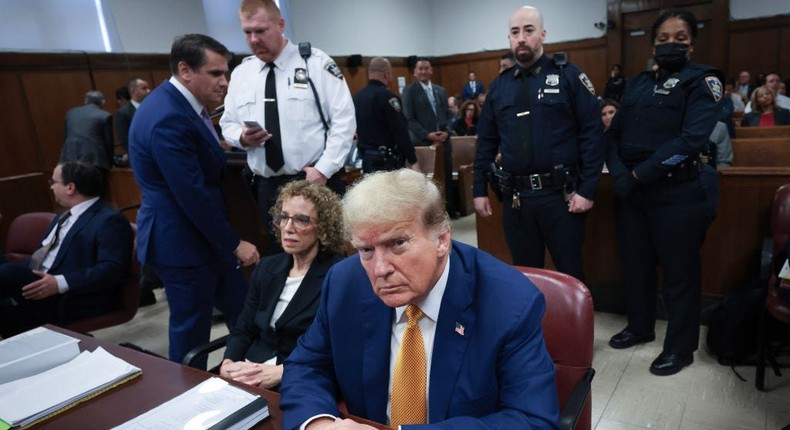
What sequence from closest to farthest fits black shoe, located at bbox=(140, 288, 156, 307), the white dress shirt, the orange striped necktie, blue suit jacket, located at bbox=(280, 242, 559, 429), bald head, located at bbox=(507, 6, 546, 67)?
blue suit jacket, located at bbox=(280, 242, 559, 429) → the orange striped necktie → bald head, located at bbox=(507, 6, 546, 67) → the white dress shirt → black shoe, located at bbox=(140, 288, 156, 307)

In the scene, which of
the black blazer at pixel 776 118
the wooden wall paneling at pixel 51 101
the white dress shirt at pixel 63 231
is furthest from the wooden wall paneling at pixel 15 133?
the black blazer at pixel 776 118

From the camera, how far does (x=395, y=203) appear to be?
3.68 feet

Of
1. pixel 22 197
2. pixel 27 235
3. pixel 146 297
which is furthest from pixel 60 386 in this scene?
pixel 22 197

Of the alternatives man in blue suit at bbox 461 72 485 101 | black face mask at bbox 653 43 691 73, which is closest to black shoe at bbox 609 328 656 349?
black face mask at bbox 653 43 691 73

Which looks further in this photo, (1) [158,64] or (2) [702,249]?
(1) [158,64]

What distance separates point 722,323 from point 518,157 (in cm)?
131

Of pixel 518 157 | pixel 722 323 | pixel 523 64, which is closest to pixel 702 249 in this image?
pixel 722 323

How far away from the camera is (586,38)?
1071 centimetres

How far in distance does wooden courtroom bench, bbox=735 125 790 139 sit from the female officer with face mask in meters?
3.03

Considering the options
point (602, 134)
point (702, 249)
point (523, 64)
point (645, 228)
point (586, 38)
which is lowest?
point (702, 249)

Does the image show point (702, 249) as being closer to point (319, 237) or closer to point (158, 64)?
point (319, 237)

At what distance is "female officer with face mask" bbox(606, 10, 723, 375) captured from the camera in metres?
2.23

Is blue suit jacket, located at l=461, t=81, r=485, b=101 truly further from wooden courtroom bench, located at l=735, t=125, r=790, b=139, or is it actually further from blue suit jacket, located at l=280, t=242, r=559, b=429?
blue suit jacket, located at l=280, t=242, r=559, b=429

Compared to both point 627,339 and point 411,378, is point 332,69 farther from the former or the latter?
point 627,339
